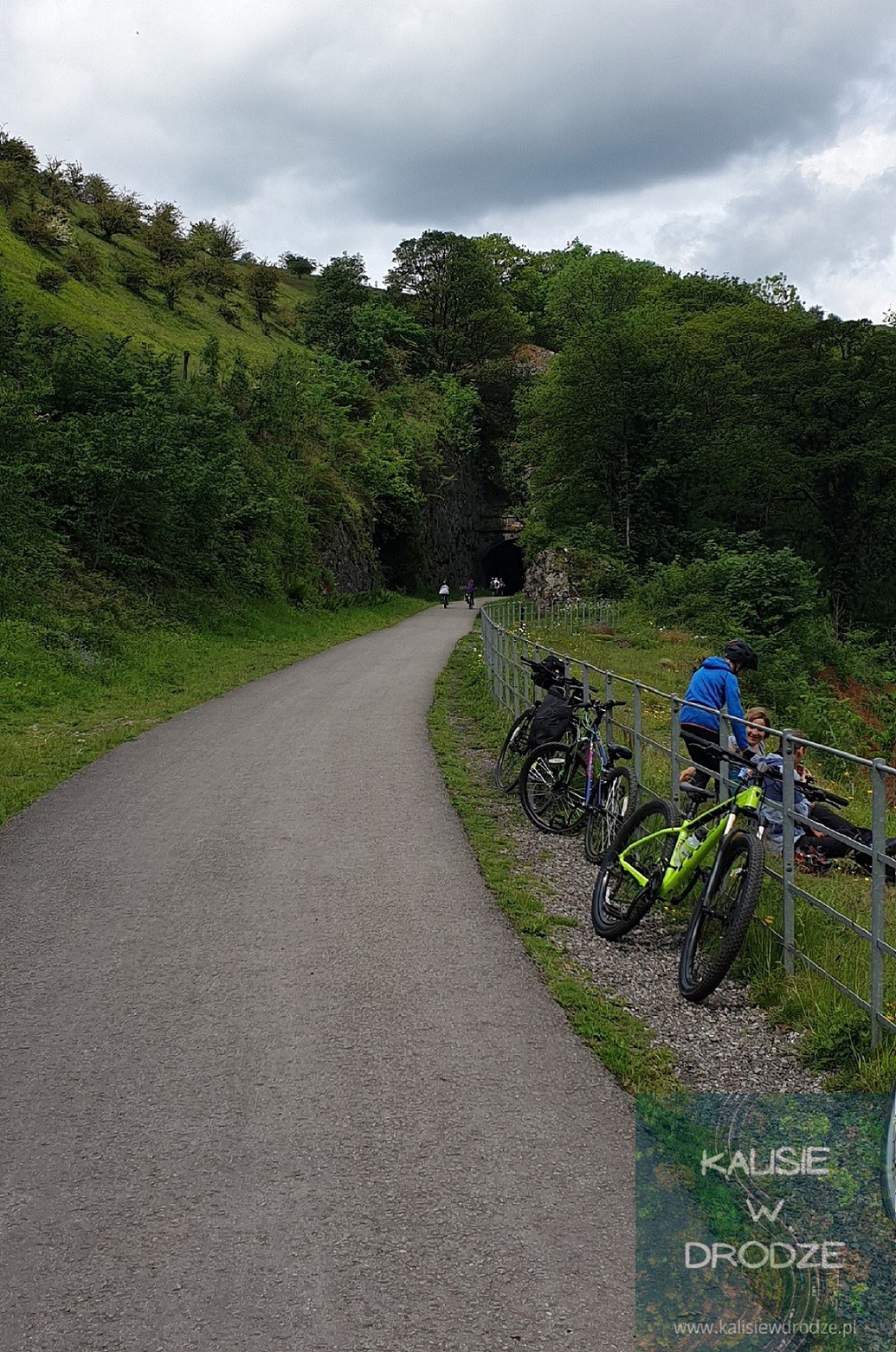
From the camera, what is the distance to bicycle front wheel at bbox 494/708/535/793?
10898 millimetres

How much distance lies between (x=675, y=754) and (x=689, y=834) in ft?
5.28

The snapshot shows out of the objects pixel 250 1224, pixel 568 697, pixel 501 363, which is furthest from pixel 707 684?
pixel 501 363

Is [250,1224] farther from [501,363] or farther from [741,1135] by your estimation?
[501,363]

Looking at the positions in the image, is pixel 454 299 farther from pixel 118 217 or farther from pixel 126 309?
pixel 126 309

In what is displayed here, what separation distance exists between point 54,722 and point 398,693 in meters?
6.15

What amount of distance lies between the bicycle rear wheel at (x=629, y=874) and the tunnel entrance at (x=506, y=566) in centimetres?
6632

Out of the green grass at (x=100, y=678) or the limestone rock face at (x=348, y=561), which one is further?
the limestone rock face at (x=348, y=561)

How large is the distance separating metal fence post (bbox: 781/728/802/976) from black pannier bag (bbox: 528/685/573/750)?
413 cm

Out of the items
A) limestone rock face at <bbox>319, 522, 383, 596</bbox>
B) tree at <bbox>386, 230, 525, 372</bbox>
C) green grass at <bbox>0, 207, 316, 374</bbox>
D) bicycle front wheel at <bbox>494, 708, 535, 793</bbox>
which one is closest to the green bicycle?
bicycle front wheel at <bbox>494, 708, 535, 793</bbox>

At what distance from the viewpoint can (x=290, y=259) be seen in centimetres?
9788

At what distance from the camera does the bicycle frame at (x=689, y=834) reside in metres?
5.68

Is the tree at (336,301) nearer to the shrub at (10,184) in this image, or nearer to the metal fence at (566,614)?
the shrub at (10,184)

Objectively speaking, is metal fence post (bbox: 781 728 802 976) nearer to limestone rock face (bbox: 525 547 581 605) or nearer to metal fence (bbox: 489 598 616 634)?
metal fence (bbox: 489 598 616 634)

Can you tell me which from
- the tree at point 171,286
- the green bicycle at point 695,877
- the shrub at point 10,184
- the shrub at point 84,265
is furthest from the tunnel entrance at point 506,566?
the green bicycle at point 695,877
